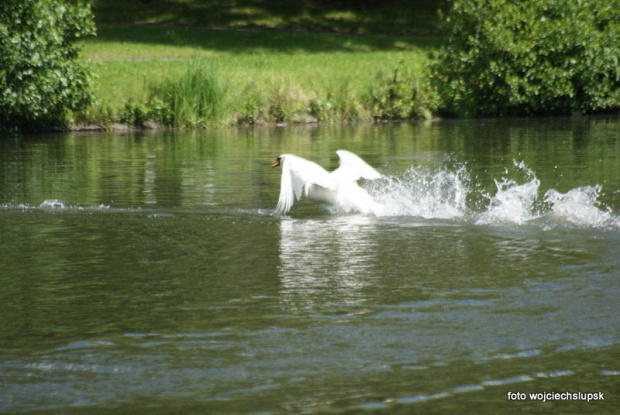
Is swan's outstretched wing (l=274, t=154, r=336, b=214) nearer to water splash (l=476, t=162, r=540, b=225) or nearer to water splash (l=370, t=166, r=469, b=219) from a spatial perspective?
water splash (l=370, t=166, r=469, b=219)

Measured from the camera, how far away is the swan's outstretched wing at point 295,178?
12.6 metres

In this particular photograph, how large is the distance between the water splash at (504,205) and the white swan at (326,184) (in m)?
0.35

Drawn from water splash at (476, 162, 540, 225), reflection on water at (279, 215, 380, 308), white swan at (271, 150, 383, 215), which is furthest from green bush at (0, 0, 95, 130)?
water splash at (476, 162, 540, 225)

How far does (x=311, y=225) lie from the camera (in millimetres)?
12539

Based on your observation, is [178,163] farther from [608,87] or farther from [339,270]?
[608,87]

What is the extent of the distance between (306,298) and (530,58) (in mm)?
22238

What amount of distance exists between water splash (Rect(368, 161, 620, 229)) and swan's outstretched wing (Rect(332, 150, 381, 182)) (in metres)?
0.39

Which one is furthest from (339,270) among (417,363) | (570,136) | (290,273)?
(570,136)

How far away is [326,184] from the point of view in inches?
507

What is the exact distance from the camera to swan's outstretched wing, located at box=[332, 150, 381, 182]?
43.8 ft

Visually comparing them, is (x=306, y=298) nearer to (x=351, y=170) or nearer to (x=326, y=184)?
(x=326, y=184)

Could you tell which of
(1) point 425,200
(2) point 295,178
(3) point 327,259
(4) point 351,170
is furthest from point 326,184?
(3) point 327,259

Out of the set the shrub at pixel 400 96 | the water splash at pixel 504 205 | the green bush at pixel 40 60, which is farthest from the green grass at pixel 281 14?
the water splash at pixel 504 205

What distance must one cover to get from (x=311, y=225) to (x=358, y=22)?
3679cm
